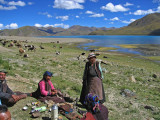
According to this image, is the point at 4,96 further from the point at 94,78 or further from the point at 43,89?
the point at 94,78

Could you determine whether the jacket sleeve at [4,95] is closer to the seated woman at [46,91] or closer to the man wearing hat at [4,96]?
the man wearing hat at [4,96]

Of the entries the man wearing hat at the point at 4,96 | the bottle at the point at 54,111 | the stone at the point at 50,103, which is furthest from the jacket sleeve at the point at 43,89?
the bottle at the point at 54,111

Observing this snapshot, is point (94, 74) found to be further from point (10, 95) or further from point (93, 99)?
point (10, 95)

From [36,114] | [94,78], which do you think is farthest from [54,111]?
[94,78]

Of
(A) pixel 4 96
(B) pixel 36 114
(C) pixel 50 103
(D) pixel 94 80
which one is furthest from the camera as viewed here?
(D) pixel 94 80

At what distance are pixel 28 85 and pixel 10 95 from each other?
7.80 ft

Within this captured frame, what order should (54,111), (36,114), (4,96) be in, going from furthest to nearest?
(4,96) < (36,114) < (54,111)

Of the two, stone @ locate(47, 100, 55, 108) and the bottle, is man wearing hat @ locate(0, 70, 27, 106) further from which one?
the bottle

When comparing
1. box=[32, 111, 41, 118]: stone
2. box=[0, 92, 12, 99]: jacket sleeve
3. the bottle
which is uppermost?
box=[0, 92, 12, 99]: jacket sleeve

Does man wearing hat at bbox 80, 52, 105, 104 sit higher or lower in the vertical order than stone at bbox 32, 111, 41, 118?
higher

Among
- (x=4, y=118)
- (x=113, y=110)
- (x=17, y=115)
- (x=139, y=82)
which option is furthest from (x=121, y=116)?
(x=139, y=82)

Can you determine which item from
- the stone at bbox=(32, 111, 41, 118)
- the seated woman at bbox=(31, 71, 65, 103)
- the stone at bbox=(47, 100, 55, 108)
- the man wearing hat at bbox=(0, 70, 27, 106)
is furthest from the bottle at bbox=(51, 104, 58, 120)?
the man wearing hat at bbox=(0, 70, 27, 106)

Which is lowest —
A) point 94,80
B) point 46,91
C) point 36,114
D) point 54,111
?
point 36,114

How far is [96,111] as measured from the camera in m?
4.27
